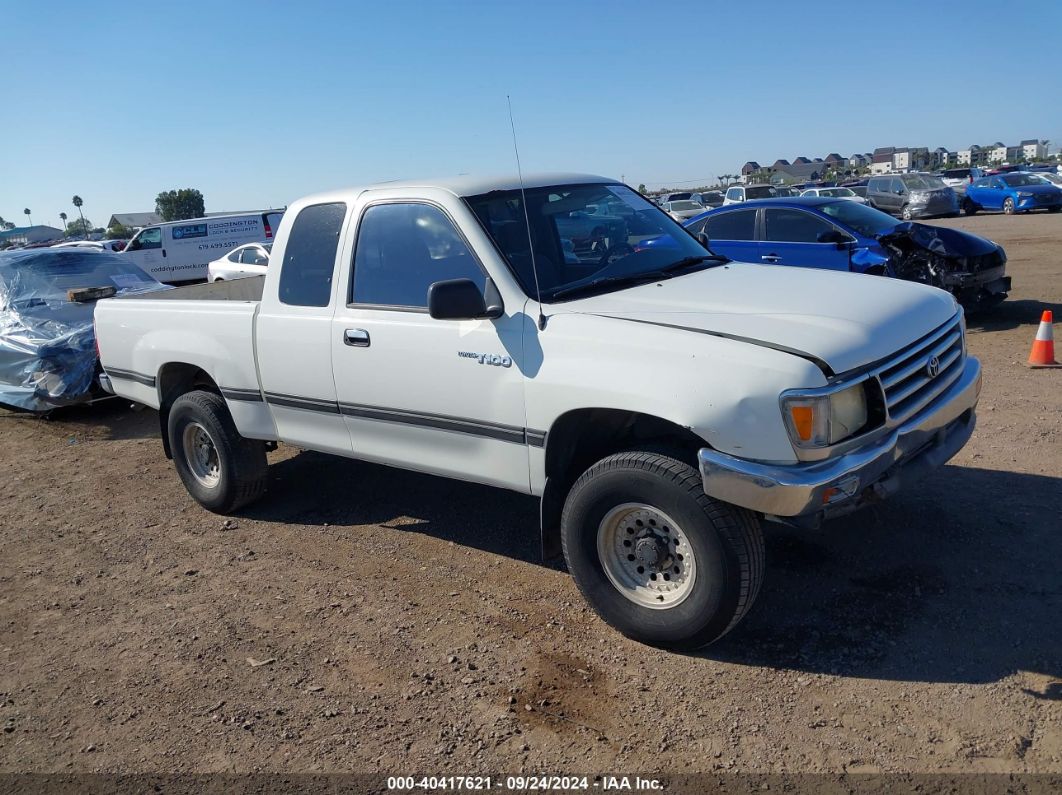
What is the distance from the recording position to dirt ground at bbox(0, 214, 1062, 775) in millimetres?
3199

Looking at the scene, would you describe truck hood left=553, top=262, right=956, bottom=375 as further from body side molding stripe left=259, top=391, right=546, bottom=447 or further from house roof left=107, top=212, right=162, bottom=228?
house roof left=107, top=212, right=162, bottom=228

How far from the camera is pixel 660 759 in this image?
310 centimetres

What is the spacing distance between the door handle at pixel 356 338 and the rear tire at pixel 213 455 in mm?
1471

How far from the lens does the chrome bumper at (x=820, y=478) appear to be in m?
3.25

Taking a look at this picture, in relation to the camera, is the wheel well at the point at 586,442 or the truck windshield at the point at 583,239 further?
the truck windshield at the point at 583,239

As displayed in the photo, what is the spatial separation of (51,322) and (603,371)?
780 cm

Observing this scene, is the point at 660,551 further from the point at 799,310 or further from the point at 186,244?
the point at 186,244

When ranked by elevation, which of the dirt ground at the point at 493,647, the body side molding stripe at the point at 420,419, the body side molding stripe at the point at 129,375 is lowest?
the dirt ground at the point at 493,647

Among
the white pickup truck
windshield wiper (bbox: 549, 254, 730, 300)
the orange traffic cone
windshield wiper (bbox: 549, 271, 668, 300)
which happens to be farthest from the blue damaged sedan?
windshield wiper (bbox: 549, 271, 668, 300)

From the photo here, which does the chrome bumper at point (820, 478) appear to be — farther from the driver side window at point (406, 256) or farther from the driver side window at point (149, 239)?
the driver side window at point (149, 239)

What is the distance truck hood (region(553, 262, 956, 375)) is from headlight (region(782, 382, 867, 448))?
0.12 metres

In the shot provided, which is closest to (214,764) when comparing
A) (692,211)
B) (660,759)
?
(660,759)

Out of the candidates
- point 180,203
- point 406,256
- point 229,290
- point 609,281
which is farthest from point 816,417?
point 180,203

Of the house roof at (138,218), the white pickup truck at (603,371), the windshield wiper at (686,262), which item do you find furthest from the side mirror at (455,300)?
the house roof at (138,218)
